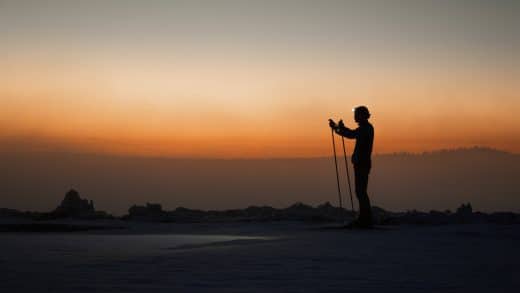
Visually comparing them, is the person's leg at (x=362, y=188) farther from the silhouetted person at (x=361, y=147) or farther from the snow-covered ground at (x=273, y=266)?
the snow-covered ground at (x=273, y=266)

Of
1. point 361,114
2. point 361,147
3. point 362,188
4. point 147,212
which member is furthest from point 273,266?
point 147,212

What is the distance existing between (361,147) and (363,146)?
0.16 ft

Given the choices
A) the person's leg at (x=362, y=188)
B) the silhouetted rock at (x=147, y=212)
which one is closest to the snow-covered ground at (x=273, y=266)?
the person's leg at (x=362, y=188)

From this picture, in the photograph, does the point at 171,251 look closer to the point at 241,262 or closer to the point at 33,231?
the point at 241,262

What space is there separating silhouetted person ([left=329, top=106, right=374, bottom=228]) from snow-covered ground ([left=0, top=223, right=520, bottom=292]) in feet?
12.8

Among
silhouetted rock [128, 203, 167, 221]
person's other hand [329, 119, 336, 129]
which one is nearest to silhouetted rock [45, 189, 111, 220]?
silhouetted rock [128, 203, 167, 221]

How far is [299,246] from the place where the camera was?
8133 mm

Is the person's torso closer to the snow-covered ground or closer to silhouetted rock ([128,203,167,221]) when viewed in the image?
the snow-covered ground

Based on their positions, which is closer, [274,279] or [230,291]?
[230,291]

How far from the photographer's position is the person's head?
13.6 metres

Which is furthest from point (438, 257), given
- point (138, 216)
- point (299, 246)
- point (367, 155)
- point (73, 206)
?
point (73, 206)

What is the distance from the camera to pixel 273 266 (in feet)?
19.7

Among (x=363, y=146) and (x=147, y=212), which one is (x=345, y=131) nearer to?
(x=363, y=146)

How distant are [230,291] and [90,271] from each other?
175cm
